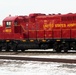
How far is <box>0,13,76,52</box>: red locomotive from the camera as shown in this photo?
25.0 meters

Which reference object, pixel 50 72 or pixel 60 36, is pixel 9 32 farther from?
pixel 50 72

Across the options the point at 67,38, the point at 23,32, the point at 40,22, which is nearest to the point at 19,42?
the point at 23,32

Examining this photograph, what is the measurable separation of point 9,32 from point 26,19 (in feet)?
7.17

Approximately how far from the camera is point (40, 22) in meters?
26.5

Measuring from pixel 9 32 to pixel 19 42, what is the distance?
1688 millimetres

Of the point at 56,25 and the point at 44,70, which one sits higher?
the point at 56,25

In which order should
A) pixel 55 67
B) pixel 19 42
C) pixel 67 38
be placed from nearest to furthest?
pixel 55 67 → pixel 67 38 → pixel 19 42

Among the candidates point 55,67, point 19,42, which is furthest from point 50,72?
point 19,42

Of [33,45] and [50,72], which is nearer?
[50,72]

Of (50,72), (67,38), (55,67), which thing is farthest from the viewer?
(67,38)

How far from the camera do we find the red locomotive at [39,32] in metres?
25.0

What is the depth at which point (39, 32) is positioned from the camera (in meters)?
26.5

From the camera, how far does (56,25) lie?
2573 centimetres

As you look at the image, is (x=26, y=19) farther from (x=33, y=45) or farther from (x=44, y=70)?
(x=44, y=70)
